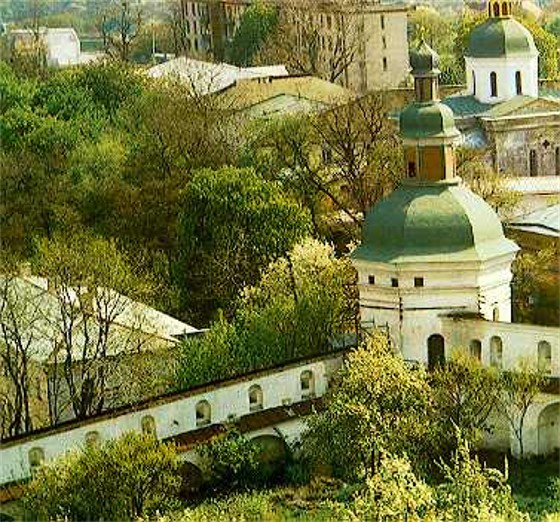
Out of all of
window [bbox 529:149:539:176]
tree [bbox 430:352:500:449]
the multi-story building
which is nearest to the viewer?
tree [bbox 430:352:500:449]

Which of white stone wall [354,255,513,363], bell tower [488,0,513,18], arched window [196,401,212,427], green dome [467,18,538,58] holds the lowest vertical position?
arched window [196,401,212,427]

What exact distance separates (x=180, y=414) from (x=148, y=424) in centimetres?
63

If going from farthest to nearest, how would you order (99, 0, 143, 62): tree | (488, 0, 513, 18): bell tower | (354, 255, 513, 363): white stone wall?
1. (99, 0, 143, 62): tree
2. (488, 0, 513, 18): bell tower
3. (354, 255, 513, 363): white stone wall

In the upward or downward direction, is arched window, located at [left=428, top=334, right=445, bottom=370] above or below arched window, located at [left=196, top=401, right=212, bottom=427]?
above

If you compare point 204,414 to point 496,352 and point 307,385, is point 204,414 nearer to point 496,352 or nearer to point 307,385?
point 307,385

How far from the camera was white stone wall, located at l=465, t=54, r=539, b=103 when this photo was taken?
3897cm

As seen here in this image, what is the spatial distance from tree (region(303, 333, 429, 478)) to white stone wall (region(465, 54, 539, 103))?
1788cm

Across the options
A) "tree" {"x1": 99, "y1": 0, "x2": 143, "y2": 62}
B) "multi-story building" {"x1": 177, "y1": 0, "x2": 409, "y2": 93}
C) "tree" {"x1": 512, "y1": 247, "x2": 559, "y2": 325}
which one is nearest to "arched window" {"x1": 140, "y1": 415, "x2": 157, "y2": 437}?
"tree" {"x1": 512, "y1": 247, "x2": 559, "y2": 325}

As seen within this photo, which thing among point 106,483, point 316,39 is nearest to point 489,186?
point 106,483

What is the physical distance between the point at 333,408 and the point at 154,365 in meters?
3.65

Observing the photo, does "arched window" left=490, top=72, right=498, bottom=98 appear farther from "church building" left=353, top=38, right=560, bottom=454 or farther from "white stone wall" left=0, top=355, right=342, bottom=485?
"white stone wall" left=0, top=355, right=342, bottom=485

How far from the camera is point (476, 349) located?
2355 centimetres

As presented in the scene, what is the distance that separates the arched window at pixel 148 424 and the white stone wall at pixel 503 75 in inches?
767

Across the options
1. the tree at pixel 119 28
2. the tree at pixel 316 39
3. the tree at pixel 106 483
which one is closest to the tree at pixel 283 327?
the tree at pixel 106 483
